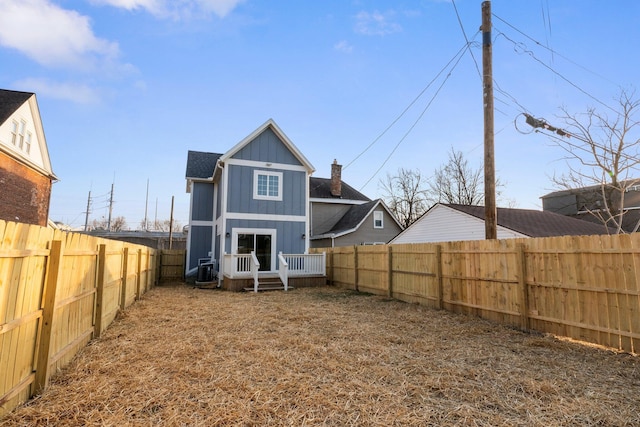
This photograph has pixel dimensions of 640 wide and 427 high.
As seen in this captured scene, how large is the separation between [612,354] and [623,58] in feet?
35.6

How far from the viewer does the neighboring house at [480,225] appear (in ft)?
44.5

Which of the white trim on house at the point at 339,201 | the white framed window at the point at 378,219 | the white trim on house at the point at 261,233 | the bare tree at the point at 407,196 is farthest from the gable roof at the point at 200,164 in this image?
the bare tree at the point at 407,196

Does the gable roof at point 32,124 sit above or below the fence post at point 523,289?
above

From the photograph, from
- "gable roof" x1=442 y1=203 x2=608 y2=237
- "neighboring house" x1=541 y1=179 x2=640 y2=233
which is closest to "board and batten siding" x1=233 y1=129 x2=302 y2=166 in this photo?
"gable roof" x1=442 y1=203 x2=608 y2=237

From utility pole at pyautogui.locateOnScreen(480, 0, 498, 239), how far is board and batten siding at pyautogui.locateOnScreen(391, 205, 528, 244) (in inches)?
260

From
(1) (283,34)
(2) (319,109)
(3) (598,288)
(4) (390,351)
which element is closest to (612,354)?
(3) (598,288)

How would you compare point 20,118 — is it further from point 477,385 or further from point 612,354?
point 612,354

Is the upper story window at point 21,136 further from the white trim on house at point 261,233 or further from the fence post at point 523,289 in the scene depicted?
the fence post at point 523,289

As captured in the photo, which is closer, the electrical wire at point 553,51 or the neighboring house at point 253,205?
the electrical wire at point 553,51

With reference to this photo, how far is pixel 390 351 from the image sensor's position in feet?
15.9

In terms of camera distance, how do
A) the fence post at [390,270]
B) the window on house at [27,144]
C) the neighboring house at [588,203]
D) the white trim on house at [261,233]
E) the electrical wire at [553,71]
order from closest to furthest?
the electrical wire at [553,71], the fence post at [390,270], the white trim on house at [261,233], the window on house at [27,144], the neighboring house at [588,203]

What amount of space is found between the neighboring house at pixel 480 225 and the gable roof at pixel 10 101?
20.5 meters

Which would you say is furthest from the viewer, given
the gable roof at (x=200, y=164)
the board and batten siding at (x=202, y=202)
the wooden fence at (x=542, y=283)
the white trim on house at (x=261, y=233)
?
the gable roof at (x=200, y=164)

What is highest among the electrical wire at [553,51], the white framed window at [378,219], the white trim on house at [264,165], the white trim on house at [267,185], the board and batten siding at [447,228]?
the electrical wire at [553,51]
